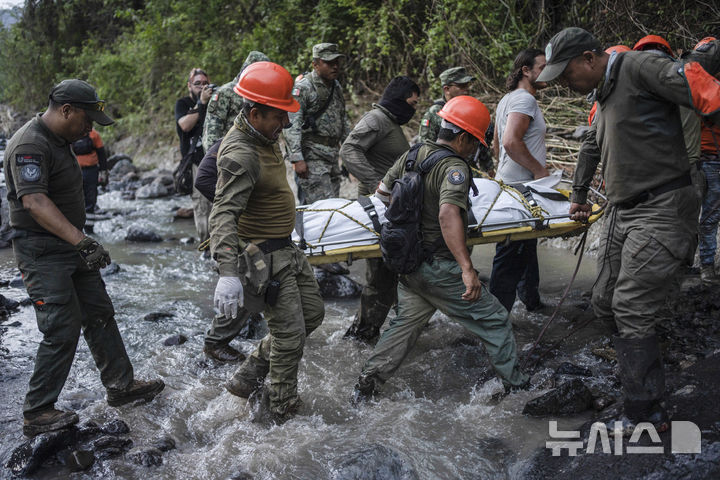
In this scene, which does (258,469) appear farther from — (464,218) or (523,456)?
(464,218)

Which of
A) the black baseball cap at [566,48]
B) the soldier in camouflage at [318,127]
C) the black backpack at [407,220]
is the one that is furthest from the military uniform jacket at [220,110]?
the black baseball cap at [566,48]

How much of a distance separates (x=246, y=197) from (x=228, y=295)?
0.60 meters

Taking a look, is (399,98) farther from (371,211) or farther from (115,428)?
(115,428)

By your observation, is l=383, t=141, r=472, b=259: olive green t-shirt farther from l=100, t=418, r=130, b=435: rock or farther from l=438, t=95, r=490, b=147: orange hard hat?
l=100, t=418, r=130, b=435: rock

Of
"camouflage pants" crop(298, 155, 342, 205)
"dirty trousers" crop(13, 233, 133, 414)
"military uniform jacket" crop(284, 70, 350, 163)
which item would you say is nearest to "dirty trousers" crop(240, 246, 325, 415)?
"dirty trousers" crop(13, 233, 133, 414)

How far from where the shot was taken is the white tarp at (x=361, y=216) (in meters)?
4.67

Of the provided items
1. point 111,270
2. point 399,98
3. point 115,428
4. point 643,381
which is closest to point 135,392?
point 115,428

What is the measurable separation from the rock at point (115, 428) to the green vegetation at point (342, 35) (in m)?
8.01

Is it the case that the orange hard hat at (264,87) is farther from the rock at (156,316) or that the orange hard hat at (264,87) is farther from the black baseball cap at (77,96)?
the rock at (156,316)

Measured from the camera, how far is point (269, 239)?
376 cm

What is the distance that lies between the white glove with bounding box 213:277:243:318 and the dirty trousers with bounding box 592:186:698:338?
6.91ft

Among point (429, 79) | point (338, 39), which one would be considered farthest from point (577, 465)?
point (338, 39)

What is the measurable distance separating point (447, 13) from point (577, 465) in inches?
372

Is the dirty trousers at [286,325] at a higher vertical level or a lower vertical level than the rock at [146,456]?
higher
